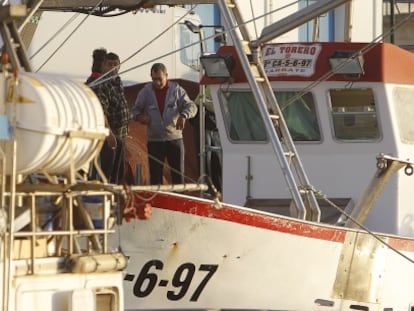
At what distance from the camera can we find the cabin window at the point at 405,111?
1438 centimetres

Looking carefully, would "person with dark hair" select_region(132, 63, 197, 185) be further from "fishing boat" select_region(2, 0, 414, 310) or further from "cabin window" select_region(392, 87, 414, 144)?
"cabin window" select_region(392, 87, 414, 144)

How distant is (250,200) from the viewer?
1467 cm

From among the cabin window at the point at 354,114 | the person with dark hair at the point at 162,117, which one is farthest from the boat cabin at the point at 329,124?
the person with dark hair at the point at 162,117

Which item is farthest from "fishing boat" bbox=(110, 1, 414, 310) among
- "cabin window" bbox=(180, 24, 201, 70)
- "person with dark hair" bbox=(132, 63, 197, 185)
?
"cabin window" bbox=(180, 24, 201, 70)

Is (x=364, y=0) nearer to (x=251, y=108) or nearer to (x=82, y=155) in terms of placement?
(x=251, y=108)

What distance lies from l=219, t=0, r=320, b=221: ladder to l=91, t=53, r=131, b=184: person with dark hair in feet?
4.64

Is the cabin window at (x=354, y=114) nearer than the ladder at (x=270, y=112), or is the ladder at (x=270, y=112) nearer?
the ladder at (x=270, y=112)

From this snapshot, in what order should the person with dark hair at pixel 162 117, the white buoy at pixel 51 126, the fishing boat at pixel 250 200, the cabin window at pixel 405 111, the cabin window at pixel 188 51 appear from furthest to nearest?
the cabin window at pixel 188 51, the person with dark hair at pixel 162 117, the cabin window at pixel 405 111, the fishing boat at pixel 250 200, the white buoy at pixel 51 126

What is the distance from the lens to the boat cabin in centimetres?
1427

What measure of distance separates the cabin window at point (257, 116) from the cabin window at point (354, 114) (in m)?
0.20

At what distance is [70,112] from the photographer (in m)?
9.25

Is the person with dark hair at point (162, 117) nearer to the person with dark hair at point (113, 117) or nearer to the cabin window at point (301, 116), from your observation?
the person with dark hair at point (113, 117)

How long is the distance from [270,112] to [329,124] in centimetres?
A: 146

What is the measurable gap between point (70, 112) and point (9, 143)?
0.40m
